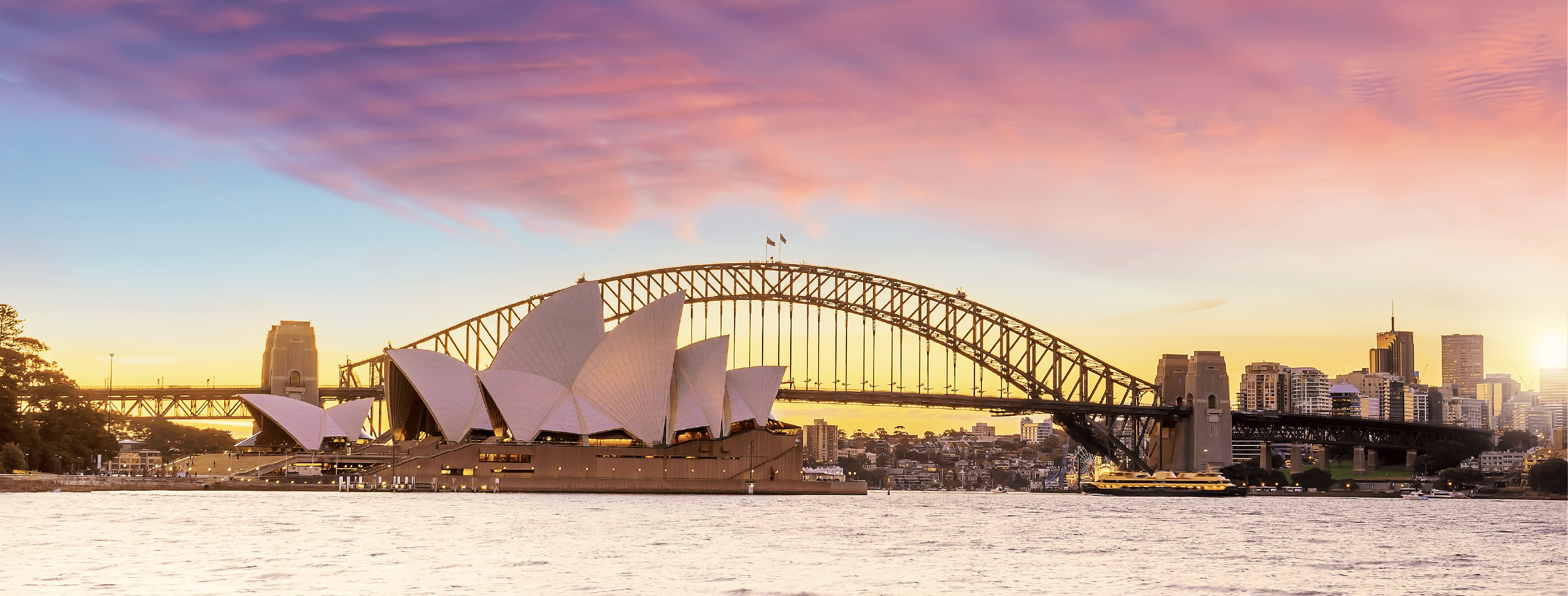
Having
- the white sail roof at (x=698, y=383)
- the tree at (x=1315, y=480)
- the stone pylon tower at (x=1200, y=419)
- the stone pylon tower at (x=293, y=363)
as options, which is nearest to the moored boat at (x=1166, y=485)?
the stone pylon tower at (x=1200, y=419)

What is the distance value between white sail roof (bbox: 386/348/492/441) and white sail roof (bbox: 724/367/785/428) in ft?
56.1

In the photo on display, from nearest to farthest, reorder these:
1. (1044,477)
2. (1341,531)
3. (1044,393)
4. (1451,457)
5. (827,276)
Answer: (1341,531) → (827,276) → (1044,393) → (1451,457) → (1044,477)

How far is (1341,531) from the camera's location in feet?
201

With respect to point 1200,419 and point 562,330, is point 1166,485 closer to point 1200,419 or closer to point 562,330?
point 1200,419

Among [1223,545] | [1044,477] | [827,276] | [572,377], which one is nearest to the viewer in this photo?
[1223,545]

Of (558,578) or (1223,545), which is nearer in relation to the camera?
(558,578)

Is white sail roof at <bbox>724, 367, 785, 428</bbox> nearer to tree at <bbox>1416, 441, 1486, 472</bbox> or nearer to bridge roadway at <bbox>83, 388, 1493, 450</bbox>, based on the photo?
bridge roadway at <bbox>83, 388, 1493, 450</bbox>

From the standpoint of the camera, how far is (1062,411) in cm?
11831

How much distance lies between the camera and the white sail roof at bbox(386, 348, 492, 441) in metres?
95.1

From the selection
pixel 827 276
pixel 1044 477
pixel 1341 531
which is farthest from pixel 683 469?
pixel 1044 477

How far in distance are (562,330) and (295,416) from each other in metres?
23.1

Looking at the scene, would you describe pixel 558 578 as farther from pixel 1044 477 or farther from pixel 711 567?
pixel 1044 477

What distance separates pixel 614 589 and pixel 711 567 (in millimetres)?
5557

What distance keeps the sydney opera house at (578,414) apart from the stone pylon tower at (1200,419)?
4008cm
